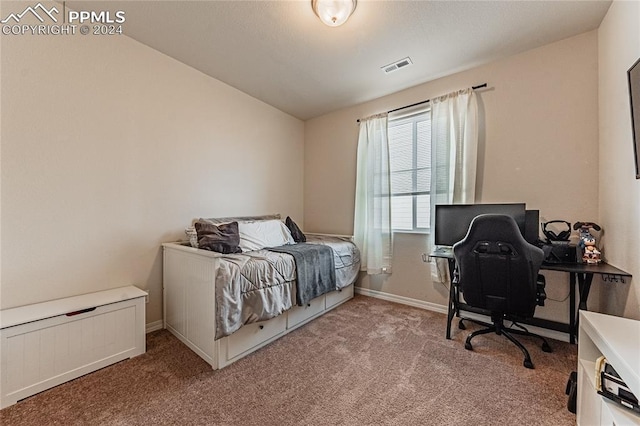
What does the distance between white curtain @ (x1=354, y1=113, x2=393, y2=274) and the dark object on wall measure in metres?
1.94

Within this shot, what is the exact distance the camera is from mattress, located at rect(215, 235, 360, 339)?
1698mm

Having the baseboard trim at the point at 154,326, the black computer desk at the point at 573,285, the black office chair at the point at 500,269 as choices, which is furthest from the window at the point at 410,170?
the baseboard trim at the point at 154,326

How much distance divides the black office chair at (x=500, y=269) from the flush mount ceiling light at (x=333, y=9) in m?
1.74

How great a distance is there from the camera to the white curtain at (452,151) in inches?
99.0

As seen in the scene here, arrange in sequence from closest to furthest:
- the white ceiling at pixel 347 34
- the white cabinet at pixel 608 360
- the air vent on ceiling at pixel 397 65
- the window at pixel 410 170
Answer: the white cabinet at pixel 608 360
the white ceiling at pixel 347 34
the air vent on ceiling at pixel 397 65
the window at pixel 410 170

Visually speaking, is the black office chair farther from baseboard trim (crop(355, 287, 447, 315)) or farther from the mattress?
the mattress

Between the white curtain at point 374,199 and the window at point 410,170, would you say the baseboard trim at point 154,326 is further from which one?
the window at point 410,170

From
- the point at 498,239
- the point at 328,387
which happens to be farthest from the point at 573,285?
the point at 328,387

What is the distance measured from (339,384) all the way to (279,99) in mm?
3238

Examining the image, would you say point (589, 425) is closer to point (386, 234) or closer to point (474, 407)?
point (474, 407)

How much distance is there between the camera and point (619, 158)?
171 centimetres

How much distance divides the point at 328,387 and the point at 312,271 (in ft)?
3.30

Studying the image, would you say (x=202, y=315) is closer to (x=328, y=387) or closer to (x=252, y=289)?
(x=252, y=289)

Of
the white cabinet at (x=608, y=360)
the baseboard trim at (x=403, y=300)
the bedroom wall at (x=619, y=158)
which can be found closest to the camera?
the white cabinet at (x=608, y=360)
